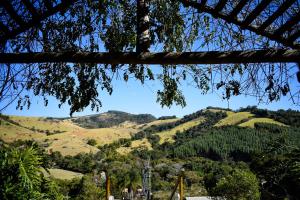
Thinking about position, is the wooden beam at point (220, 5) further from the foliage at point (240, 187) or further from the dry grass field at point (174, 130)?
the dry grass field at point (174, 130)

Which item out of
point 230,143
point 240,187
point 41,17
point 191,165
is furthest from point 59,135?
point 41,17

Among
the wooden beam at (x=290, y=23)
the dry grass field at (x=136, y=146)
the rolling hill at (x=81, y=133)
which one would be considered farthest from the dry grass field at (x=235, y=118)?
the wooden beam at (x=290, y=23)

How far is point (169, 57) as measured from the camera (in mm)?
2873

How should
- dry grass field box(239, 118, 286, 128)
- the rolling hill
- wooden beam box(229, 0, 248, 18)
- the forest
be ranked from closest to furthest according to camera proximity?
1. wooden beam box(229, 0, 248, 18)
2. the forest
3. the rolling hill
4. dry grass field box(239, 118, 286, 128)

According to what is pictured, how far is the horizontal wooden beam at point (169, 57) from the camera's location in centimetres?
274

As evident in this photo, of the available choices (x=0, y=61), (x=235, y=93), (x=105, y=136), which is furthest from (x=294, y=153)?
(x=105, y=136)

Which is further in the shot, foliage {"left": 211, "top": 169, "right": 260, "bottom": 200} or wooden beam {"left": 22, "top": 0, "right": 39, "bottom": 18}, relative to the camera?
foliage {"left": 211, "top": 169, "right": 260, "bottom": 200}

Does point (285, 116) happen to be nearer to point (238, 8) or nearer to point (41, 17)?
point (238, 8)

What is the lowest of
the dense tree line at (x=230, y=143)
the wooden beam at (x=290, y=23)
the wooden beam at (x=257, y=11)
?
Result: the dense tree line at (x=230, y=143)

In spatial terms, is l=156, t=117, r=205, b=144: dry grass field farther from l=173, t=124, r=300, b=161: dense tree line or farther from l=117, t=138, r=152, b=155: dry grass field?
l=173, t=124, r=300, b=161: dense tree line

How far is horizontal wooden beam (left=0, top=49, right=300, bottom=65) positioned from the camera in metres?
2.74

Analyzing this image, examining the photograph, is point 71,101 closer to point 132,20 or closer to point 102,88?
point 102,88

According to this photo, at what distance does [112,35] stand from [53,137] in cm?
12101

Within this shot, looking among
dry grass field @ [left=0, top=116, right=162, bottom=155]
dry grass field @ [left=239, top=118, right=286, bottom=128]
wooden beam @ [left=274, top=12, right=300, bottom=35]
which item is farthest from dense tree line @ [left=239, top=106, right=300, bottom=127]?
wooden beam @ [left=274, top=12, right=300, bottom=35]
